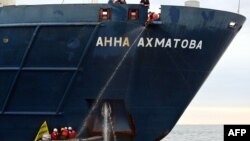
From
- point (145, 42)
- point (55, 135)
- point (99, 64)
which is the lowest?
point (55, 135)

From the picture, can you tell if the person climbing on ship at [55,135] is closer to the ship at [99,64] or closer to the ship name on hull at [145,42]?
the ship at [99,64]

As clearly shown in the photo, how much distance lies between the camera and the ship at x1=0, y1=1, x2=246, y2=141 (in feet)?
58.7

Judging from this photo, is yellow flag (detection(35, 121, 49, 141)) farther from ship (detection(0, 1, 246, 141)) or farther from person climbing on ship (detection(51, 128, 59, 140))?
person climbing on ship (detection(51, 128, 59, 140))

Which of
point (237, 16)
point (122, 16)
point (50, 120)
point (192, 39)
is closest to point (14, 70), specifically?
point (50, 120)

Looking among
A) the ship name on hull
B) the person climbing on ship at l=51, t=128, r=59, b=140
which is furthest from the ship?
the person climbing on ship at l=51, t=128, r=59, b=140

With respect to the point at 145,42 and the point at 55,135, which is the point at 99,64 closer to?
the point at 145,42

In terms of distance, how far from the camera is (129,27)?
17812 mm

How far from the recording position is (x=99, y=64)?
18.0 m

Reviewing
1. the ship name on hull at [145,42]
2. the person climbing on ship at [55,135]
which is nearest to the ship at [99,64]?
the ship name on hull at [145,42]

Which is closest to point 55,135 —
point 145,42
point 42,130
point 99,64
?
point 42,130

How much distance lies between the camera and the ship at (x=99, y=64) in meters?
17.9

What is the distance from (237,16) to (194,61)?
219 centimetres

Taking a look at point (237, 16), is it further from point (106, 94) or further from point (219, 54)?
point (106, 94)

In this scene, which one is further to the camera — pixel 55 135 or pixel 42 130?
pixel 42 130
